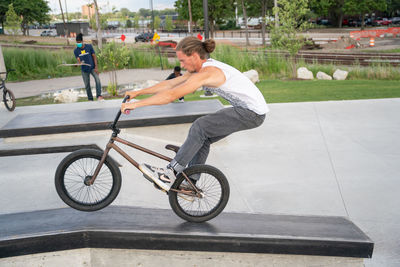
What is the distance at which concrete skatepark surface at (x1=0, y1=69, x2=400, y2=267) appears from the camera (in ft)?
16.4

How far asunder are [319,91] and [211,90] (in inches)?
392

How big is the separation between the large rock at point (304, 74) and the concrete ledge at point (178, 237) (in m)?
14.3

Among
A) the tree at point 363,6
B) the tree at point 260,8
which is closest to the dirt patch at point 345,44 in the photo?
the tree at point 260,8

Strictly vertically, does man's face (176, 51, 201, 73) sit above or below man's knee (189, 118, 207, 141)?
above

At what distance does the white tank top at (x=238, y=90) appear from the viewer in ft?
11.6

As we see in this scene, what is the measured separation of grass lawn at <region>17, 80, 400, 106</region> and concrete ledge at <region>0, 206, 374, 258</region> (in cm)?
807

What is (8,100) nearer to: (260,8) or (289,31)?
(289,31)

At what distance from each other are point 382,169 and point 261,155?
1954 mm

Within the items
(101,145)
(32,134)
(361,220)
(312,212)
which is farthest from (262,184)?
(32,134)

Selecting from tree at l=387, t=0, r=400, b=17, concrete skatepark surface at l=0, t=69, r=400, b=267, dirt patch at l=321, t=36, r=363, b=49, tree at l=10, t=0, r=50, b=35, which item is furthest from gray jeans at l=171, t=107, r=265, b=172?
tree at l=387, t=0, r=400, b=17

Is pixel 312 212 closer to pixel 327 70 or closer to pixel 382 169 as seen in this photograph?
pixel 382 169

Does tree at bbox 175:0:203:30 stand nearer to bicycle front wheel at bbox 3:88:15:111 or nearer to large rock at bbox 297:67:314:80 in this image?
large rock at bbox 297:67:314:80

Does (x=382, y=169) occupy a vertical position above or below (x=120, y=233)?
below

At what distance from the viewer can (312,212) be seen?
5023 mm
